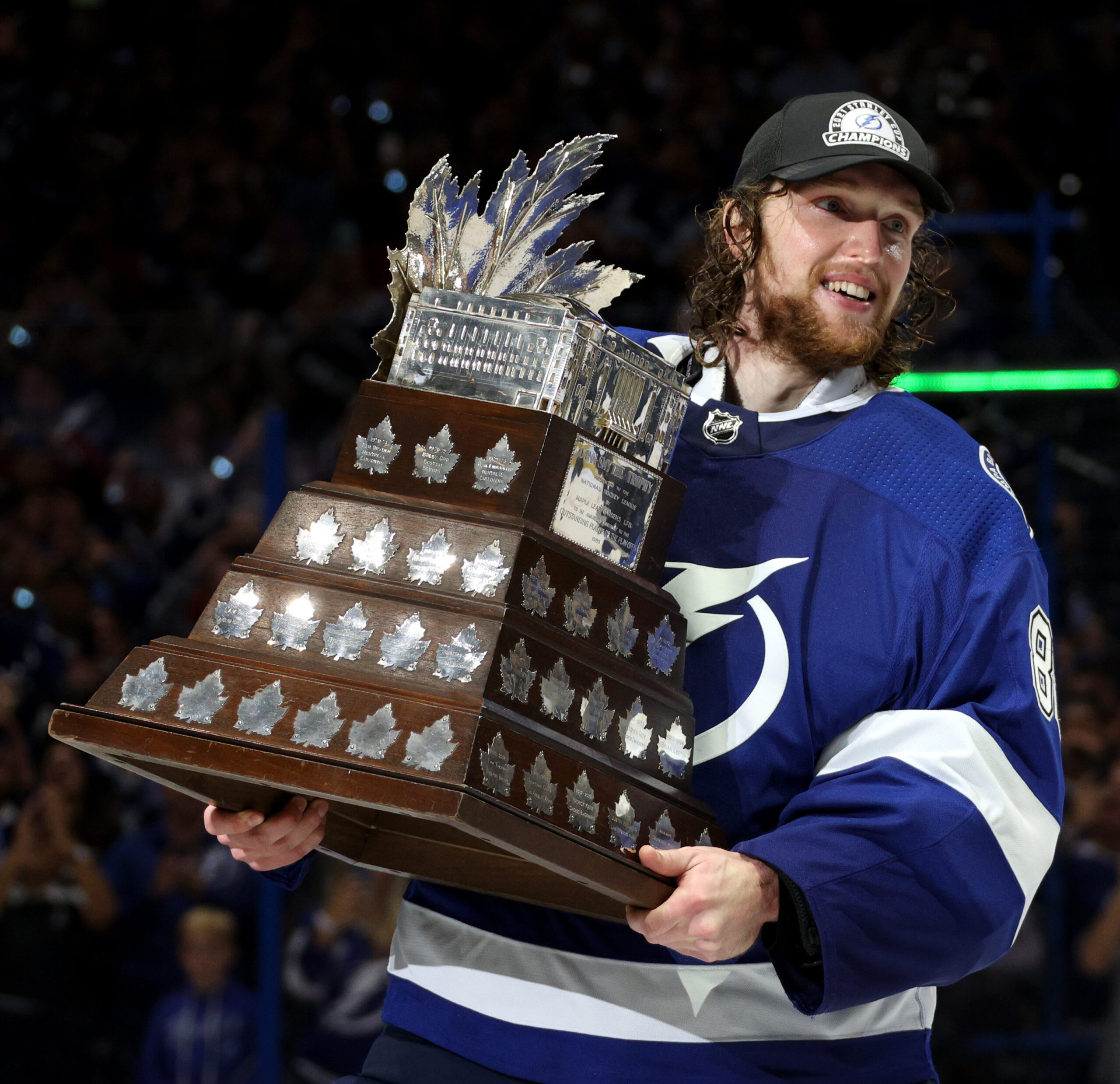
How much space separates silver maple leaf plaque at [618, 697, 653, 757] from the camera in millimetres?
1592

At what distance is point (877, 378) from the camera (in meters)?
2.05

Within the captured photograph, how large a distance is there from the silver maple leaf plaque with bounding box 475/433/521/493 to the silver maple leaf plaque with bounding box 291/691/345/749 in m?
0.27

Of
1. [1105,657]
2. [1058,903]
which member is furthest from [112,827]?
[1105,657]

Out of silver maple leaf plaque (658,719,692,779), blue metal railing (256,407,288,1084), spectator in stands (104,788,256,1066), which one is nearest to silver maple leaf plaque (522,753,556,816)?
silver maple leaf plaque (658,719,692,779)

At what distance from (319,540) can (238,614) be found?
0.11 m

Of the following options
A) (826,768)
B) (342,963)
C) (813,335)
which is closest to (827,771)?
(826,768)

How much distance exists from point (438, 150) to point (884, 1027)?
15.1ft

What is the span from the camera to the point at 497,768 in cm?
141

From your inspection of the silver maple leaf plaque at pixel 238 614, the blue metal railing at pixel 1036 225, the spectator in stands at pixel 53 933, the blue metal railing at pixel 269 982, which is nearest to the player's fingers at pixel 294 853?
the silver maple leaf plaque at pixel 238 614

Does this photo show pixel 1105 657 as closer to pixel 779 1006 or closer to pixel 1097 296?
pixel 1097 296

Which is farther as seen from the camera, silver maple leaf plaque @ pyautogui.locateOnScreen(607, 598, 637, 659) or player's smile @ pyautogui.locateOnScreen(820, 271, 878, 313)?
player's smile @ pyautogui.locateOnScreen(820, 271, 878, 313)

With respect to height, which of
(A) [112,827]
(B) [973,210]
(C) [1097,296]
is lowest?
(A) [112,827]

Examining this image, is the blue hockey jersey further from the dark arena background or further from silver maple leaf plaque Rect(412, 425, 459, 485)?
the dark arena background

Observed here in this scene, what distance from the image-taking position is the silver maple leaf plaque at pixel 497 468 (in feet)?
5.18
